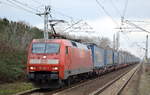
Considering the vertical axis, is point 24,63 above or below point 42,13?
below

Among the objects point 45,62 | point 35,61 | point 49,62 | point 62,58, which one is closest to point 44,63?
point 45,62

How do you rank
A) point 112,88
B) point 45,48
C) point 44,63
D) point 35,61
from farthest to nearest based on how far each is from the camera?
point 112,88, point 45,48, point 35,61, point 44,63

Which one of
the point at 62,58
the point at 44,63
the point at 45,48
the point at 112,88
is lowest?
the point at 112,88

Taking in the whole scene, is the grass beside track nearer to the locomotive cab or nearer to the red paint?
the locomotive cab

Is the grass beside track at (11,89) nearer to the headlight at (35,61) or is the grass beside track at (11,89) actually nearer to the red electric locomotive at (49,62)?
the red electric locomotive at (49,62)

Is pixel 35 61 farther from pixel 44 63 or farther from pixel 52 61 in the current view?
pixel 52 61

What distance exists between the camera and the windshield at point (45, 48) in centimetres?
1762

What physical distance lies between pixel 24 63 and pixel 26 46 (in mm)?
9264

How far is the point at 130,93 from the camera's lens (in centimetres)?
1788

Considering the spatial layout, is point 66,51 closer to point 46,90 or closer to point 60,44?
point 60,44

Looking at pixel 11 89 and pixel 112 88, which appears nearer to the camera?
pixel 11 89

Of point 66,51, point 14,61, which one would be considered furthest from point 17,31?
point 66,51

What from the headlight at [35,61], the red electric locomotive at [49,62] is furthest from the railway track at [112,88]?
the headlight at [35,61]

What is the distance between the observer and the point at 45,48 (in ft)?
58.3
